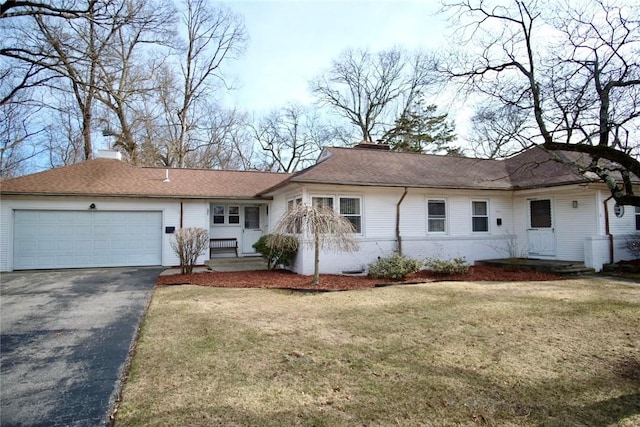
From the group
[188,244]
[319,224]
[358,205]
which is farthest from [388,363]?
[188,244]

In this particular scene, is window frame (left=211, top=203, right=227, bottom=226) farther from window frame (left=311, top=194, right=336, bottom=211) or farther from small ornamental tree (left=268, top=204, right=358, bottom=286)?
small ornamental tree (left=268, top=204, right=358, bottom=286)

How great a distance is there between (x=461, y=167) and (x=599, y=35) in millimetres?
7910

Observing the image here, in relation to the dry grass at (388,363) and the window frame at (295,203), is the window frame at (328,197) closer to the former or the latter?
the window frame at (295,203)

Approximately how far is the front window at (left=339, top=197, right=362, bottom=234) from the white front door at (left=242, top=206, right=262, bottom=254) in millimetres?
6867

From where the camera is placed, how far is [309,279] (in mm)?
10328

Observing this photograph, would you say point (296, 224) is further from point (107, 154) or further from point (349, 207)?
point (107, 154)

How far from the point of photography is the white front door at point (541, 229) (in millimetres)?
12977

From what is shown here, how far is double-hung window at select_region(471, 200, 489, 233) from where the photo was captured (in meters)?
13.6

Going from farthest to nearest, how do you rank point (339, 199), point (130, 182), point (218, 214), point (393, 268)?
point (218, 214), point (130, 182), point (339, 199), point (393, 268)

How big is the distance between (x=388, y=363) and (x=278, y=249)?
7955 mm

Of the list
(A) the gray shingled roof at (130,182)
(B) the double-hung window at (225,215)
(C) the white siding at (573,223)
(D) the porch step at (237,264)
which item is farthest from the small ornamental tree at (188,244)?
(C) the white siding at (573,223)

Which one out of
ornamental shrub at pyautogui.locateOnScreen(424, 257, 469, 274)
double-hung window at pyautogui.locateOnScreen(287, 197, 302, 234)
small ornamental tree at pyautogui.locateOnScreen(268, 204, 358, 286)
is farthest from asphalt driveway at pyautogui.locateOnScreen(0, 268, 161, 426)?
ornamental shrub at pyautogui.locateOnScreen(424, 257, 469, 274)

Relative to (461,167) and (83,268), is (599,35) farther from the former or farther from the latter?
(83,268)

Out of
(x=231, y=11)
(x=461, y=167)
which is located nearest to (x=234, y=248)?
(x=461, y=167)
